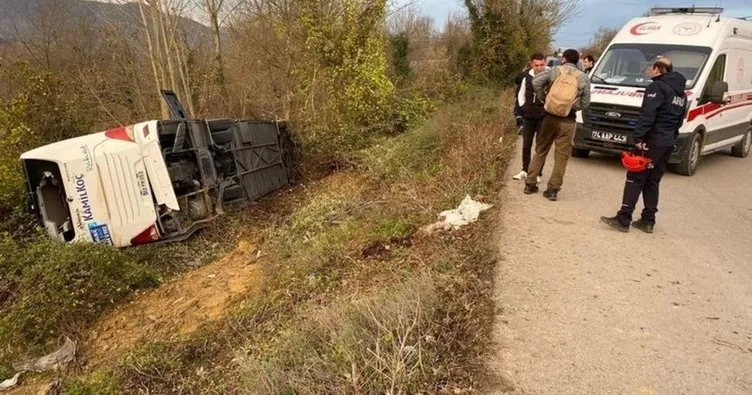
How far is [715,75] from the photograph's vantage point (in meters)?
8.70

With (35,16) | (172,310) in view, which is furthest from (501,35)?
(35,16)

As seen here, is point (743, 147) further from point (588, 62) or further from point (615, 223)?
point (615, 223)

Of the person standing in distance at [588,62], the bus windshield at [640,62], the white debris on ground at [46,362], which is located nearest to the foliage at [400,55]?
the person standing in distance at [588,62]

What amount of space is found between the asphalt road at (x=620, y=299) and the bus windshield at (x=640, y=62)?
248 centimetres

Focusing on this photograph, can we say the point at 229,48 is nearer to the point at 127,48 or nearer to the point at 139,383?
the point at 127,48

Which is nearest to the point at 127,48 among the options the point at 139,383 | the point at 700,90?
the point at 139,383

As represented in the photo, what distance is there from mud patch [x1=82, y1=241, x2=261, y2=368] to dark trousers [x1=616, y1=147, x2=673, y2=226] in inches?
184

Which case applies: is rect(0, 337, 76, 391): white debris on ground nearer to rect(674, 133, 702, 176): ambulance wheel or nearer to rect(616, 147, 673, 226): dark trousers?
rect(616, 147, 673, 226): dark trousers

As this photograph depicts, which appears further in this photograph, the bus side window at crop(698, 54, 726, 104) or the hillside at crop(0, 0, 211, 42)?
the hillside at crop(0, 0, 211, 42)

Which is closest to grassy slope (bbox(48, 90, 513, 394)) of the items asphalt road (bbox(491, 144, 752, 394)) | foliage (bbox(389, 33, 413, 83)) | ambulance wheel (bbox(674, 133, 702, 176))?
Result: asphalt road (bbox(491, 144, 752, 394))

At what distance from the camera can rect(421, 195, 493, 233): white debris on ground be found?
6.07 metres

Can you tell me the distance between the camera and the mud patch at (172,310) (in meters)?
5.85

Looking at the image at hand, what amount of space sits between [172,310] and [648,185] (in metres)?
6.08

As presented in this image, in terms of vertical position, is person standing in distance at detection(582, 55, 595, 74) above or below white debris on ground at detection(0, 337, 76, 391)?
above
